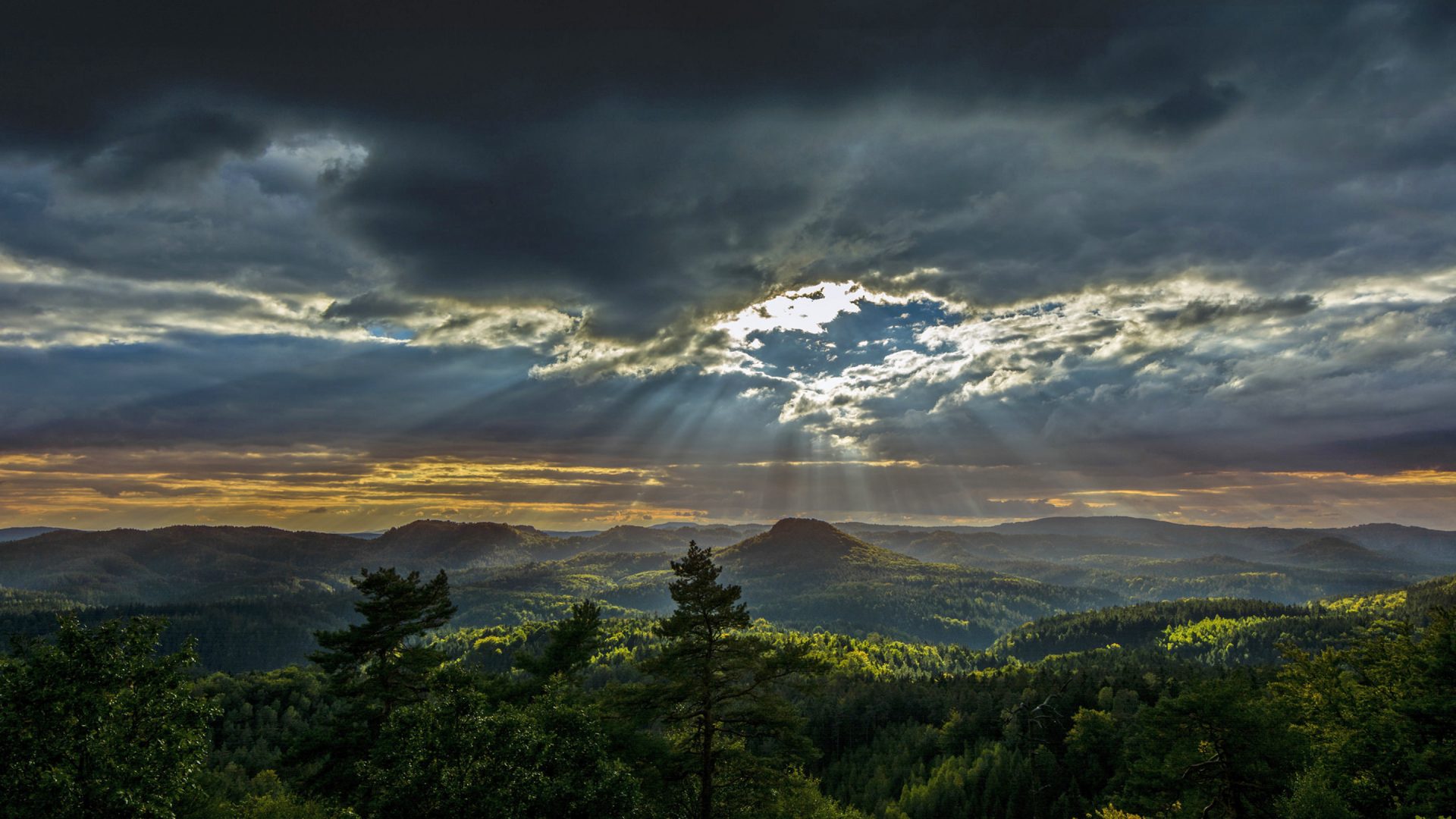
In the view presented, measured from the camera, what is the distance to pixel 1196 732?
1441 inches

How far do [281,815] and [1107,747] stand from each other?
94.8 metres

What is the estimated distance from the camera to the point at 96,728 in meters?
21.6

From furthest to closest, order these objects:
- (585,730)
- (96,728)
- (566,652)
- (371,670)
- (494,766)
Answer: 1. (566,652)
2. (371,670)
3. (585,730)
4. (494,766)
5. (96,728)

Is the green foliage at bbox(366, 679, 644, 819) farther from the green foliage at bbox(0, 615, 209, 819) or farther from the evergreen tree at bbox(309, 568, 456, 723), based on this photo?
the evergreen tree at bbox(309, 568, 456, 723)

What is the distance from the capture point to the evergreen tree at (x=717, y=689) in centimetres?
3123

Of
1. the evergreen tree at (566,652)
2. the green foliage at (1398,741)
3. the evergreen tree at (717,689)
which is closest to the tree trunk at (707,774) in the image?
the evergreen tree at (717,689)

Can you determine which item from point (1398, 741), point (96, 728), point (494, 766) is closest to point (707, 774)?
point (494, 766)

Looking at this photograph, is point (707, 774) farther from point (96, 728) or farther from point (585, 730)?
point (96, 728)

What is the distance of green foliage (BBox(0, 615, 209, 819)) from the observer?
2012cm

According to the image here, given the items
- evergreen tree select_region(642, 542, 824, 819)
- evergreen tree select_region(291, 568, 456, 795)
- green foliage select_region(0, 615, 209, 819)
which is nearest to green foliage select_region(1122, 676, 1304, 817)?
evergreen tree select_region(642, 542, 824, 819)

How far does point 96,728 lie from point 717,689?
2359 cm

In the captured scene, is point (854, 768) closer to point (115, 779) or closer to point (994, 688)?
point (994, 688)

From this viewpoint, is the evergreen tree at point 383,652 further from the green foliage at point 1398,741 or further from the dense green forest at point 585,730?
the green foliage at point 1398,741

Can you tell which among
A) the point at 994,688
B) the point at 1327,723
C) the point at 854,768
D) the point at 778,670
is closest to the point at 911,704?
the point at 994,688
